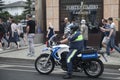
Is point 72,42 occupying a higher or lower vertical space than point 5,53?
higher

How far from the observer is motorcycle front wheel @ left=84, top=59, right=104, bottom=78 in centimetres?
1151

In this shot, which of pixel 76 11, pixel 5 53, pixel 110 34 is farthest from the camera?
pixel 76 11

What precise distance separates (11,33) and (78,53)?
8.85 m

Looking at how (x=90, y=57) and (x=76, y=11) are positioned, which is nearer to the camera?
(x=90, y=57)

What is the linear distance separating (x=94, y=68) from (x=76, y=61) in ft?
1.85


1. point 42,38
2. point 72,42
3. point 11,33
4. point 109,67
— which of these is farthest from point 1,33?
point 72,42

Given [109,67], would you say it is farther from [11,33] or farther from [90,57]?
[11,33]

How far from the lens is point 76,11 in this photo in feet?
73.3

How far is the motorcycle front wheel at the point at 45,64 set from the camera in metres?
12.0

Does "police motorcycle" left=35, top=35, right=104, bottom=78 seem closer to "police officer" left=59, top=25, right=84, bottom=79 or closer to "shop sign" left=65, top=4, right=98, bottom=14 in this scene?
"police officer" left=59, top=25, right=84, bottom=79

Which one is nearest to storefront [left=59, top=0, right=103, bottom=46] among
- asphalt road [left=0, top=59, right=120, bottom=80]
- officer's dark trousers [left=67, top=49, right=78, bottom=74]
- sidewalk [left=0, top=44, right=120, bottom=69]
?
sidewalk [left=0, top=44, right=120, bottom=69]

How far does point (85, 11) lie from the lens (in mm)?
22094

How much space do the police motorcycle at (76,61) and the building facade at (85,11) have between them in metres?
9.32

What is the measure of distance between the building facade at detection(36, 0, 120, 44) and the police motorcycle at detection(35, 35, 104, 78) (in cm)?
932
